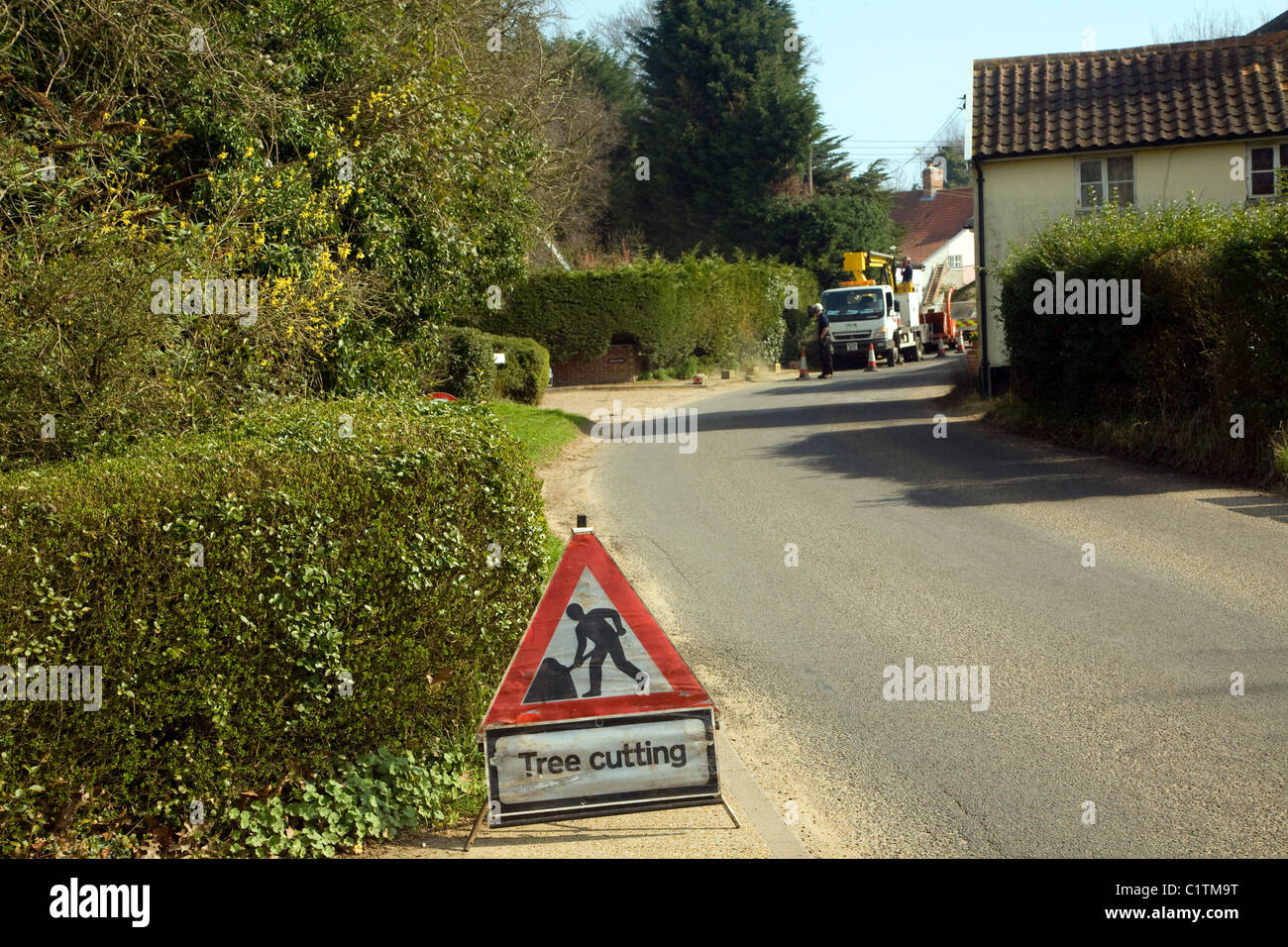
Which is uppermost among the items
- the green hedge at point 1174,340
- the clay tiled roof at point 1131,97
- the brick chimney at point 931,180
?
the brick chimney at point 931,180

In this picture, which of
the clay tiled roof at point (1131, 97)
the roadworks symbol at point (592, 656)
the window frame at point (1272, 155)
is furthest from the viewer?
the clay tiled roof at point (1131, 97)

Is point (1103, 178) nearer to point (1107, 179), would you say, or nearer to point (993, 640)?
point (1107, 179)

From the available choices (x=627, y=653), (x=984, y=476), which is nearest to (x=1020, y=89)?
(x=984, y=476)

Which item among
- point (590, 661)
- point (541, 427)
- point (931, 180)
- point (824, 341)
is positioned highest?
point (931, 180)

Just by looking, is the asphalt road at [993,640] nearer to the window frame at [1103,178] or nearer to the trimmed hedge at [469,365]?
the trimmed hedge at [469,365]
